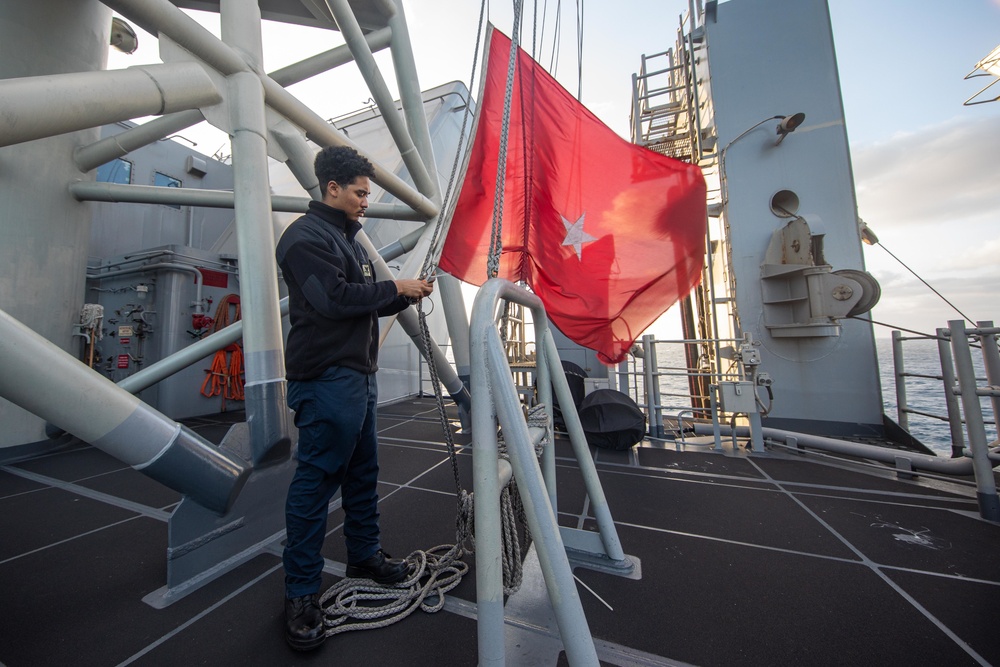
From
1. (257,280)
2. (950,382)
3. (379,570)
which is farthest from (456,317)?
(950,382)

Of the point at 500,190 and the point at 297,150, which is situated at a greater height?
the point at 297,150

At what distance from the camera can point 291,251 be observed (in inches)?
52.7

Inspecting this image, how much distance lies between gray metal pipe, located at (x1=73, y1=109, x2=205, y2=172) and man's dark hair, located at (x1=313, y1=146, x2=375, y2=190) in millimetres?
3625

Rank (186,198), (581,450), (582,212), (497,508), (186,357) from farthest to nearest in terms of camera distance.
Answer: (186,198), (186,357), (582,212), (581,450), (497,508)

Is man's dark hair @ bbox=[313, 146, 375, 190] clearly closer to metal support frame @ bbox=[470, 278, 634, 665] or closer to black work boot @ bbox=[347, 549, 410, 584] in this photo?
metal support frame @ bbox=[470, 278, 634, 665]

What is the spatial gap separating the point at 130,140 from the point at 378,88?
2.68 metres

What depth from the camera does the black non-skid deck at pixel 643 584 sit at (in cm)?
125

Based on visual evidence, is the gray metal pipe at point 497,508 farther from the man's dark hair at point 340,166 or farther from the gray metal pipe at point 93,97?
the gray metal pipe at point 93,97

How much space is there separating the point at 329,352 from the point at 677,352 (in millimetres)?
45857

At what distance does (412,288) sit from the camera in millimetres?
1389

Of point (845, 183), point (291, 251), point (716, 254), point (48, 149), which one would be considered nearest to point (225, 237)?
point (48, 149)

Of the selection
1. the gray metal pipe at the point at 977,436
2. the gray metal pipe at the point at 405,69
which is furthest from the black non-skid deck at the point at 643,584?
the gray metal pipe at the point at 405,69

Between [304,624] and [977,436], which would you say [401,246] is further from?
[977,436]

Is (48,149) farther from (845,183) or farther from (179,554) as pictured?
(845,183)
